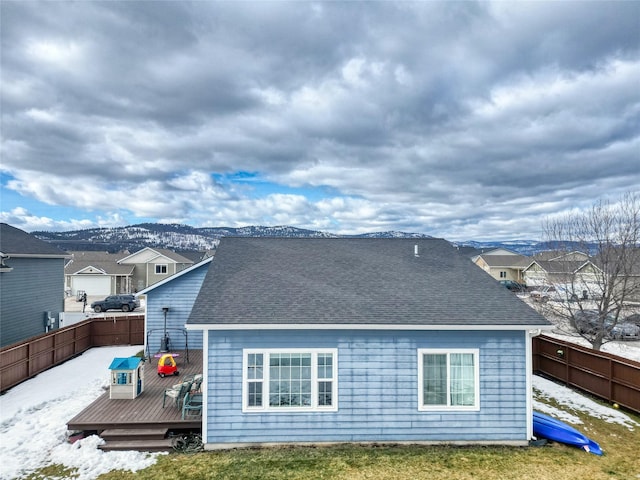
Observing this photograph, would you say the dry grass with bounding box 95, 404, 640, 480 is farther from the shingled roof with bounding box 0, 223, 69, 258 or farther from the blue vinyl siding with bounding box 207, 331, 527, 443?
the shingled roof with bounding box 0, 223, 69, 258

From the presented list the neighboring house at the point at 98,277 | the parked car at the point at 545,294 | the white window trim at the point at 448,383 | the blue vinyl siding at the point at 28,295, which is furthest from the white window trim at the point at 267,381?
the neighboring house at the point at 98,277

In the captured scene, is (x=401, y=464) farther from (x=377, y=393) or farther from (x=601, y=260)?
(x=601, y=260)

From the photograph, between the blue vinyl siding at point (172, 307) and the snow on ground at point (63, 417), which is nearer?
the snow on ground at point (63, 417)

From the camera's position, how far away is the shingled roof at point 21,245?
54.8 feet

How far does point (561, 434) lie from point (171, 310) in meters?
13.3

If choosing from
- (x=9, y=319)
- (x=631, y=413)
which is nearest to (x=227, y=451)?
(x=631, y=413)

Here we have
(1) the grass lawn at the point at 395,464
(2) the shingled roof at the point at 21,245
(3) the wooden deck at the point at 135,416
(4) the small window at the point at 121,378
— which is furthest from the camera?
(2) the shingled roof at the point at 21,245

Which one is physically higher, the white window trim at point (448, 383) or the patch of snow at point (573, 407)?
the white window trim at point (448, 383)

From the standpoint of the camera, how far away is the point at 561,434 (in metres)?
8.36

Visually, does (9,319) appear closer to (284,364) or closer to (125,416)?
(125,416)

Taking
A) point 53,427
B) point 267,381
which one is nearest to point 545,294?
point 267,381

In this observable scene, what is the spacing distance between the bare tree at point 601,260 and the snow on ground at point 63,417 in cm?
341

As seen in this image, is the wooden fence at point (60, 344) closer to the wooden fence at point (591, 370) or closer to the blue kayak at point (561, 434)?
the blue kayak at point (561, 434)

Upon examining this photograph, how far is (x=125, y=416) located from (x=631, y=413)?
13.6 meters
